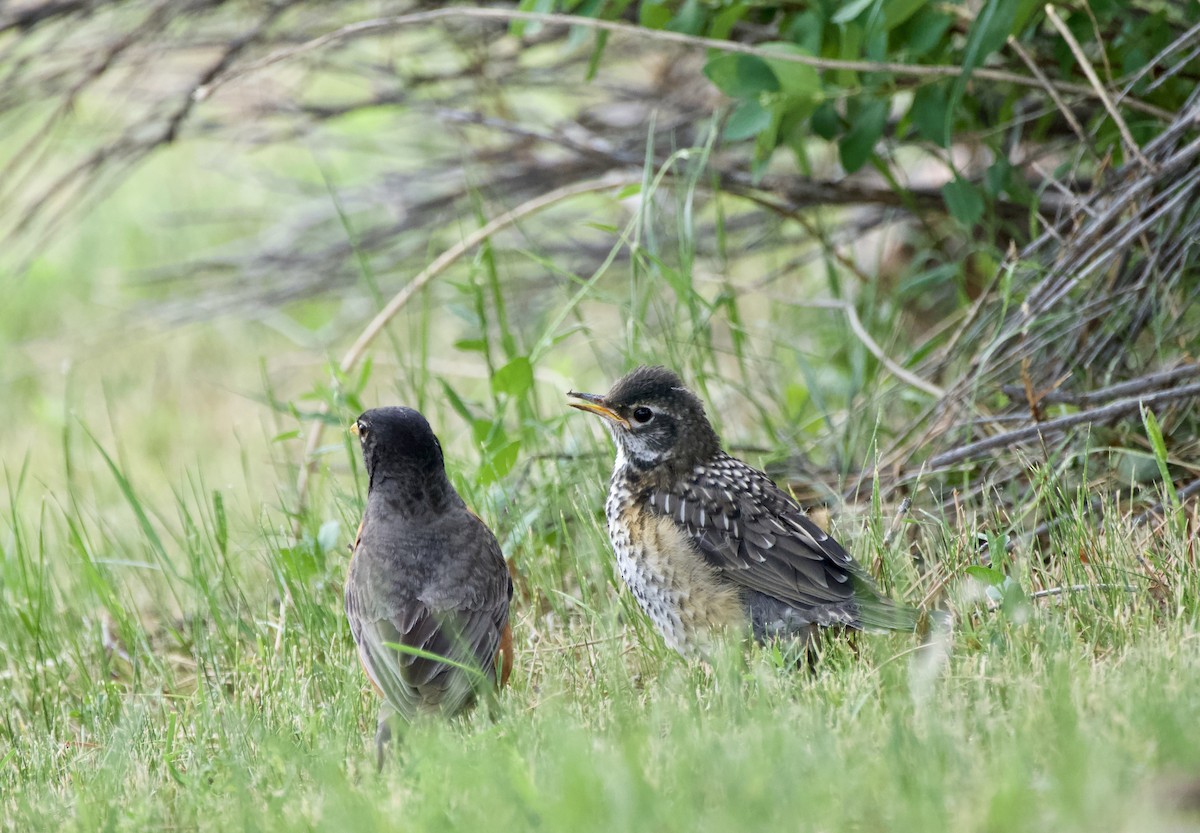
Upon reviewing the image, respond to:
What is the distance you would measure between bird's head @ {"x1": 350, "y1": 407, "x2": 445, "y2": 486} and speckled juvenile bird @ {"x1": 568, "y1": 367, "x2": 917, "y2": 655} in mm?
515

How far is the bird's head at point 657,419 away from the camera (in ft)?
15.2

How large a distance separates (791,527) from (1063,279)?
5.30ft

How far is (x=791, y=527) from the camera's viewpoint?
431 centimetres

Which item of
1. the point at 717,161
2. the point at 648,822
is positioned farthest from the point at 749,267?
the point at 648,822

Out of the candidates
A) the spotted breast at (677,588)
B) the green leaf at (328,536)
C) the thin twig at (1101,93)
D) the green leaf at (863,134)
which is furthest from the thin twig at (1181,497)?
the green leaf at (328,536)

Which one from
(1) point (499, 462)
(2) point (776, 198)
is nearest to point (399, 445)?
(1) point (499, 462)

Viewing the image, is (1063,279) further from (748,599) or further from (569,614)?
(569,614)

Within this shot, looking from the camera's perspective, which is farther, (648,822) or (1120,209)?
(1120,209)

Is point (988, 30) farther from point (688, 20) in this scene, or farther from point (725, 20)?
point (688, 20)

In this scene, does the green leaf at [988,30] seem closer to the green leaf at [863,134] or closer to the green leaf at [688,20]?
the green leaf at [863,134]

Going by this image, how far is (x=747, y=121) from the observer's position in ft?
17.3

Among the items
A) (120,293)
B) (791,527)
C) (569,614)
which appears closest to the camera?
(791,527)

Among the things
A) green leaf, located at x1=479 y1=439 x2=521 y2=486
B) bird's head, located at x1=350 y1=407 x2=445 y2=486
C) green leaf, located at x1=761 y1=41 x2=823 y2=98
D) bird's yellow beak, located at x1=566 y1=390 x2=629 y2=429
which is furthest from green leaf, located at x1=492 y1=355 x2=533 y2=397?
green leaf, located at x1=761 y1=41 x2=823 y2=98

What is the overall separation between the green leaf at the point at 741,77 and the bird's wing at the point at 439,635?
204 centimetres
